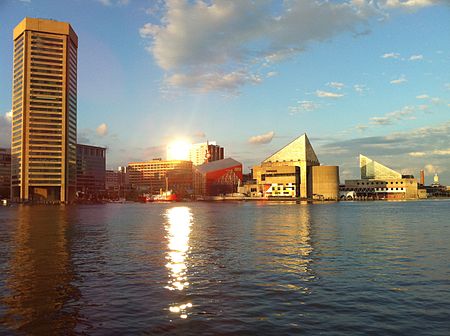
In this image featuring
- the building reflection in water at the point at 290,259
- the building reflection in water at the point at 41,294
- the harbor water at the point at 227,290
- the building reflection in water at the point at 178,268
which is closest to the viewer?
the harbor water at the point at 227,290

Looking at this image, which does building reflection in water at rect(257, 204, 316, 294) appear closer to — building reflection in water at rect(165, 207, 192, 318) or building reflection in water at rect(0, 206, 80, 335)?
building reflection in water at rect(165, 207, 192, 318)

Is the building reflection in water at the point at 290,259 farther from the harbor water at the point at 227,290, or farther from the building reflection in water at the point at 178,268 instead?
the building reflection in water at the point at 178,268

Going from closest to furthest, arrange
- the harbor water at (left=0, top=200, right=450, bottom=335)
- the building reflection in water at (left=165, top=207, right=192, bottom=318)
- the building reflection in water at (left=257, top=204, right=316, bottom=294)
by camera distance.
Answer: the harbor water at (left=0, top=200, right=450, bottom=335), the building reflection in water at (left=165, top=207, right=192, bottom=318), the building reflection in water at (left=257, top=204, right=316, bottom=294)

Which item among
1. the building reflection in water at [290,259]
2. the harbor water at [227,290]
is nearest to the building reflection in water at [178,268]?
the harbor water at [227,290]

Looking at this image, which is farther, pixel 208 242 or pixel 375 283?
pixel 208 242

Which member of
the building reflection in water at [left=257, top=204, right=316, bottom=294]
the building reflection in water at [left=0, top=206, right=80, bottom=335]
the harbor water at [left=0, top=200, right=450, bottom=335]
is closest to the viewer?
the harbor water at [left=0, top=200, right=450, bottom=335]

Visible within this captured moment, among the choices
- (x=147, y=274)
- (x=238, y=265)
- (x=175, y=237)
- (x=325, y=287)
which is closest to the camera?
(x=325, y=287)

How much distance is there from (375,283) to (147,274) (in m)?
13.8

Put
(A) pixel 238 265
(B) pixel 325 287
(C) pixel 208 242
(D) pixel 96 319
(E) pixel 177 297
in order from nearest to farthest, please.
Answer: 1. (D) pixel 96 319
2. (E) pixel 177 297
3. (B) pixel 325 287
4. (A) pixel 238 265
5. (C) pixel 208 242

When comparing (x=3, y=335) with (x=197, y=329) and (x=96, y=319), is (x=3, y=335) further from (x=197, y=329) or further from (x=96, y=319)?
(x=197, y=329)

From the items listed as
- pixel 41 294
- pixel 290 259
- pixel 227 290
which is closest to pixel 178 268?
pixel 227 290

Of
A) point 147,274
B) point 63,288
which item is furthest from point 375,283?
point 63,288

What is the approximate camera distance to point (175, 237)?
51.4 m

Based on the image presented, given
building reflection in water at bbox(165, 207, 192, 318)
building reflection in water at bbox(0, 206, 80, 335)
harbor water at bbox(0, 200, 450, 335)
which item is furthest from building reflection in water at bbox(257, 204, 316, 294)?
building reflection in water at bbox(0, 206, 80, 335)
